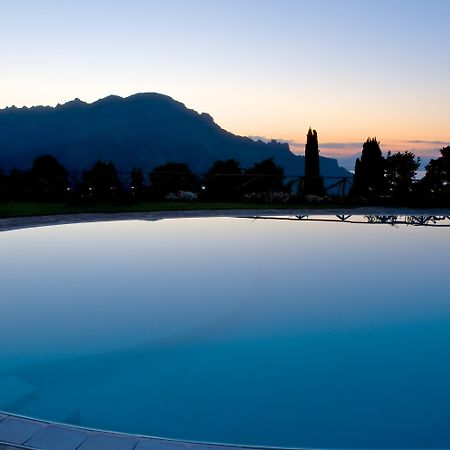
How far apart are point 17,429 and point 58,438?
0.26 m

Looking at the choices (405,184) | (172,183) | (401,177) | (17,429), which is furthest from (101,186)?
(17,429)

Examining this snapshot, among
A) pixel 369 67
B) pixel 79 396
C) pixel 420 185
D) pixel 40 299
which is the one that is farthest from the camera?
pixel 369 67

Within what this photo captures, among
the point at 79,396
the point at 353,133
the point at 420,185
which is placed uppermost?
the point at 353,133

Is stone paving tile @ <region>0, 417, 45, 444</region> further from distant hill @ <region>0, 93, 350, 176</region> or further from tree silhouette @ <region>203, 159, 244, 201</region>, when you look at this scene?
distant hill @ <region>0, 93, 350, 176</region>

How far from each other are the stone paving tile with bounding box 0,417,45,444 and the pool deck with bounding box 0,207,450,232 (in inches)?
319

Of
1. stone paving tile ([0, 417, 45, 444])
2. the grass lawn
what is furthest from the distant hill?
stone paving tile ([0, 417, 45, 444])

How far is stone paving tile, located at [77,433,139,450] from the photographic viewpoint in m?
2.41

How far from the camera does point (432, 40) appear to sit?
Answer: 58.1 feet

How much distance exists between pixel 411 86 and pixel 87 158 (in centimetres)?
11963

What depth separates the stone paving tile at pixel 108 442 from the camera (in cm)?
241

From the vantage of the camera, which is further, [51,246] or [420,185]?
[420,185]

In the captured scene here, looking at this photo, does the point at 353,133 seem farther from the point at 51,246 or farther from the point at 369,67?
the point at 51,246

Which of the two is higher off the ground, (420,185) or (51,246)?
(420,185)

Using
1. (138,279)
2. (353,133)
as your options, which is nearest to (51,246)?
(138,279)
